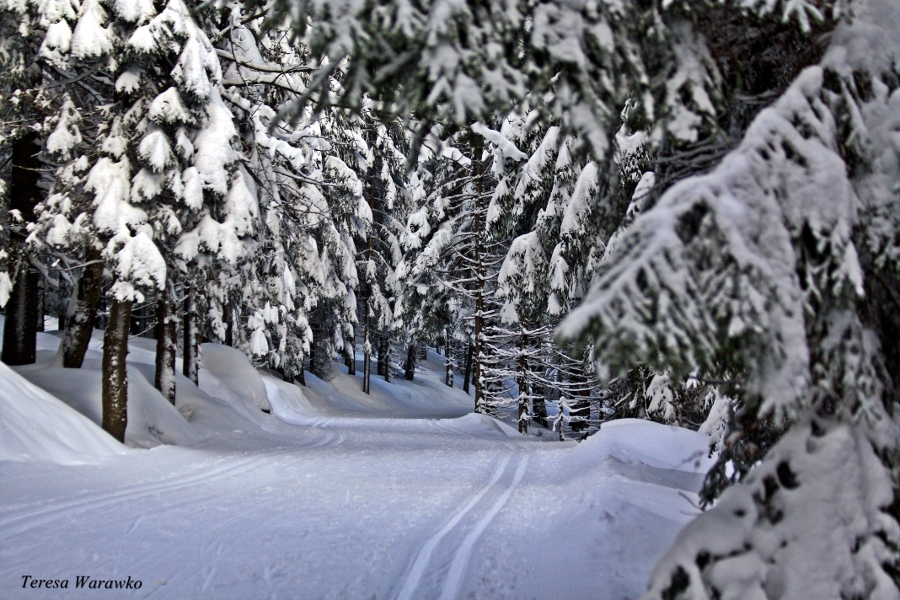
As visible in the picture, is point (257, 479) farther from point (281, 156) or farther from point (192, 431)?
point (281, 156)

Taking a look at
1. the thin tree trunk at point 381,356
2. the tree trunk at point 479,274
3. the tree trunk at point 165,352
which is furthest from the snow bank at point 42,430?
the thin tree trunk at point 381,356

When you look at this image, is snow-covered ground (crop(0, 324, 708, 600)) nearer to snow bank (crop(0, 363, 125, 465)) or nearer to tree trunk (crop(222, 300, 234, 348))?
snow bank (crop(0, 363, 125, 465))

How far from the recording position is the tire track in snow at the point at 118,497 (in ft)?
20.5

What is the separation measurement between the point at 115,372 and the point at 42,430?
1.64 m

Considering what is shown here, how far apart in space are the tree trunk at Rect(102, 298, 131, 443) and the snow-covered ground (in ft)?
1.20

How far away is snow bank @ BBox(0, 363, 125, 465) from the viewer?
8.62 m

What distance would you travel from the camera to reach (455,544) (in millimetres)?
6254

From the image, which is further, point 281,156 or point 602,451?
point 281,156

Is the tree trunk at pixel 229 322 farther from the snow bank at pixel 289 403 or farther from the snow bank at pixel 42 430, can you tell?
the snow bank at pixel 42 430

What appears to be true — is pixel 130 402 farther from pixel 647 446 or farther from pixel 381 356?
pixel 381 356

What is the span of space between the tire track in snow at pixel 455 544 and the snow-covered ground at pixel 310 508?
0.02m

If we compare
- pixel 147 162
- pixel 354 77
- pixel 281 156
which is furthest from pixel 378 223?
pixel 354 77

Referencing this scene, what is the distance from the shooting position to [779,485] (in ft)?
8.74

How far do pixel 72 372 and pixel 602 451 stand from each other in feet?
32.8
